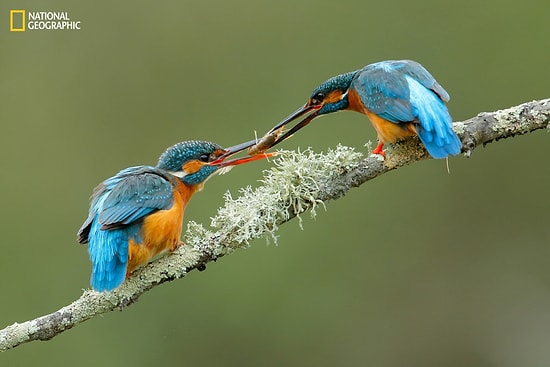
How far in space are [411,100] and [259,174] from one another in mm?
2558

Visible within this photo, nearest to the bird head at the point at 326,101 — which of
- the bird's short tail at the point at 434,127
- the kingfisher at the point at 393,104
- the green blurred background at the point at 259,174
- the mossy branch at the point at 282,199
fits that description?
the kingfisher at the point at 393,104

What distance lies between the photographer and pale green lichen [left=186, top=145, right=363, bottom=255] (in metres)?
3.21

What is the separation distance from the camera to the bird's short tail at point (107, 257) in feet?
10.5

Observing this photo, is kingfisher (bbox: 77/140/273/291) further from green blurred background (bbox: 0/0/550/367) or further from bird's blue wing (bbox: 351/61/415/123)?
green blurred background (bbox: 0/0/550/367)

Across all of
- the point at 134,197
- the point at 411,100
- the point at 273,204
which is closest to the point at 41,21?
the point at 134,197

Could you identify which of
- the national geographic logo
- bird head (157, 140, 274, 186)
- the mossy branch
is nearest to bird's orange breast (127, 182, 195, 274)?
the mossy branch

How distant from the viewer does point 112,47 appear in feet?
21.0

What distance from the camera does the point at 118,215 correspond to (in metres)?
3.43

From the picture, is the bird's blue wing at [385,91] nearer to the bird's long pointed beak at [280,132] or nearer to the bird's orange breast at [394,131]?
the bird's orange breast at [394,131]

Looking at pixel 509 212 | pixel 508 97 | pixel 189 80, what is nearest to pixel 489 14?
pixel 508 97

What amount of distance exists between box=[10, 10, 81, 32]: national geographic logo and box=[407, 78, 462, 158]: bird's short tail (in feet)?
11.0

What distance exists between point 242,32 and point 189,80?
51cm

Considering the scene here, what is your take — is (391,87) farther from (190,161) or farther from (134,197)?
(134,197)

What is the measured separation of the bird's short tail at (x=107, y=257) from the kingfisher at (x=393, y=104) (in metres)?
0.71
